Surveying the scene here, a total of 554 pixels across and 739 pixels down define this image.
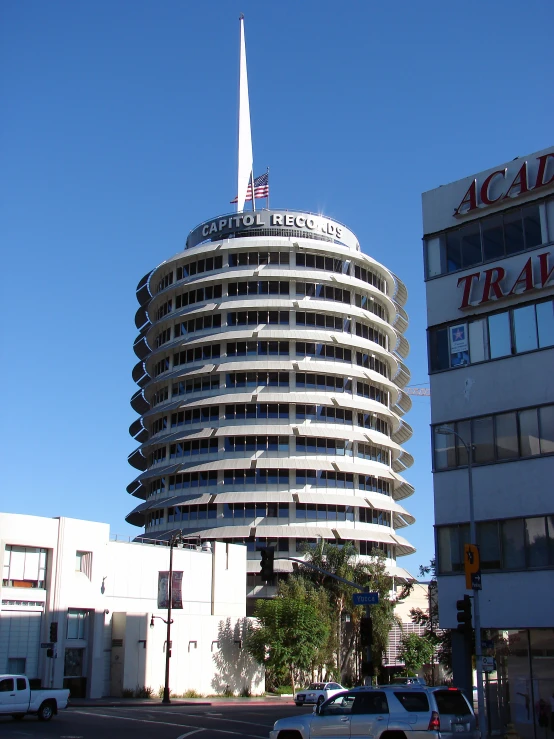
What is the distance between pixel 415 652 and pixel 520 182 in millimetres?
60129

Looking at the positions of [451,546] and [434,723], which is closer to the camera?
[434,723]

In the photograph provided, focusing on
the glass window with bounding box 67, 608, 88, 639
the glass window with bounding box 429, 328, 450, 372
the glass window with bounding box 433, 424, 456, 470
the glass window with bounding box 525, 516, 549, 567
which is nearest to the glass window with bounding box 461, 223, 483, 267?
the glass window with bounding box 429, 328, 450, 372

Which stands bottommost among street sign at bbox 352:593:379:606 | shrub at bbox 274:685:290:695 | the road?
shrub at bbox 274:685:290:695

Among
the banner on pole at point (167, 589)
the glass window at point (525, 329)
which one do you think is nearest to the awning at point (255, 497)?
the banner on pole at point (167, 589)

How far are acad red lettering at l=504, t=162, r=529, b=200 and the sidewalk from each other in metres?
32.8

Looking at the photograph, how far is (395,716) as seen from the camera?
23.2 metres

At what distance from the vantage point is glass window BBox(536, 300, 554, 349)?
35.6m

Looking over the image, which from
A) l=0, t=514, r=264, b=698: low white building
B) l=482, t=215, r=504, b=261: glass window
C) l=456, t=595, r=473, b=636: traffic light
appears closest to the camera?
l=456, t=595, r=473, b=636: traffic light

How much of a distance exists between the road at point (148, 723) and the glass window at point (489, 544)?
1059cm

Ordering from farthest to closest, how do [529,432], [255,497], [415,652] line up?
[415,652] → [255,497] → [529,432]

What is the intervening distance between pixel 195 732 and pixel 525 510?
14764mm

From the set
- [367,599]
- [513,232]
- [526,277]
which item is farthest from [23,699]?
[513,232]

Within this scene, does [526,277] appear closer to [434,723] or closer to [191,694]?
[434,723]

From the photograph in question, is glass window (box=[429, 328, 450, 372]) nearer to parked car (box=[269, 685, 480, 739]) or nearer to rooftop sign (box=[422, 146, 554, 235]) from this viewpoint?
rooftop sign (box=[422, 146, 554, 235])
